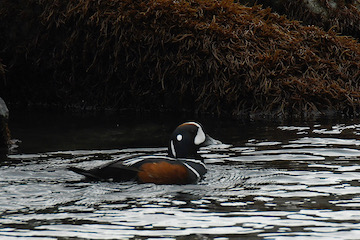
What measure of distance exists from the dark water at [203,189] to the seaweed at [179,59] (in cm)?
101

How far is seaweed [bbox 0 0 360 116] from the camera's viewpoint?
1119 centimetres

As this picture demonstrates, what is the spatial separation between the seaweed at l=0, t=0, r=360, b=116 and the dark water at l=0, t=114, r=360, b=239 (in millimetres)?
1012

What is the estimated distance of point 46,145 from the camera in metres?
9.05

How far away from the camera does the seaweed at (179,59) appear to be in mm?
11188

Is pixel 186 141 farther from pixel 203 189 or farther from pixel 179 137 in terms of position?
pixel 203 189

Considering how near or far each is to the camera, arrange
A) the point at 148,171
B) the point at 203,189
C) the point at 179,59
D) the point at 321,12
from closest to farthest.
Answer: the point at 203,189 → the point at 148,171 → the point at 179,59 → the point at 321,12

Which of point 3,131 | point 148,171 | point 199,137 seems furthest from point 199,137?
point 3,131

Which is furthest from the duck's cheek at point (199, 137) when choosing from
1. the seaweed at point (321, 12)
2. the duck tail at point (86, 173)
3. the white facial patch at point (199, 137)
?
the seaweed at point (321, 12)

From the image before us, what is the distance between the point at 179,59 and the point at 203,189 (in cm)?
484

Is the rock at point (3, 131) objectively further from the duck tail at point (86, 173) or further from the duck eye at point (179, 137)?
the duck eye at point (179, 137)

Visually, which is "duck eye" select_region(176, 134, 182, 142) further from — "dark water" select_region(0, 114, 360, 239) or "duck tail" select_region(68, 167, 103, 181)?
"duck tail" select_region(68, 167, 103, 181)

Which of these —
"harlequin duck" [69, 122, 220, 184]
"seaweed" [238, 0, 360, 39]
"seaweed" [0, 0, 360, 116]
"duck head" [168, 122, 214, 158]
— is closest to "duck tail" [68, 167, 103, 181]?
"harlequin duck" [69, 122, 220, 184]

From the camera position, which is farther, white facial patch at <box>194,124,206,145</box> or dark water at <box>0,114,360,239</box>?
white facial patch at <box>194,124,206,145</box>

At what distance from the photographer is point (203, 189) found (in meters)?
6.79
